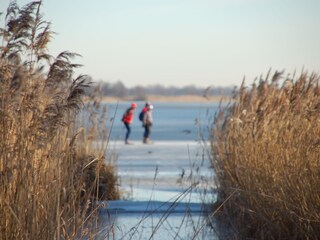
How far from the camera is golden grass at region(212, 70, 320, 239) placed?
5270 millimetres

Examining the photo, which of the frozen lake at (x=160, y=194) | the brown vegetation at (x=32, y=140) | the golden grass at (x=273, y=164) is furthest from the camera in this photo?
the frozen lake at (x=160, y=194)

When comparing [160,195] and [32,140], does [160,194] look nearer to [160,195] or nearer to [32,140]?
[160,195]

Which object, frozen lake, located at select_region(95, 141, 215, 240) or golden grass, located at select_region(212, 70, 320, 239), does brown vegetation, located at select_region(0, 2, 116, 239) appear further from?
golden grass, located at select_region(212, 70, 320, 239)

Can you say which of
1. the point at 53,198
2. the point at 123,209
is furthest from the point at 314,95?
the point at 53,198

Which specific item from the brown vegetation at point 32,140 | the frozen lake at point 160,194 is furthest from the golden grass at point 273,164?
the brown vegetation at point 32,140

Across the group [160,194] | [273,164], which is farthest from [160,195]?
[273,164]

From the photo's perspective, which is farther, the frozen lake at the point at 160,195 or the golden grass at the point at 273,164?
the frozen lake at the point at 160,195

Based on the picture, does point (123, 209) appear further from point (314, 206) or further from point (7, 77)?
point (7, 77)

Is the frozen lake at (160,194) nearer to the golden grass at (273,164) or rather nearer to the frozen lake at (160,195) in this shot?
the frozen lake at (160,195)

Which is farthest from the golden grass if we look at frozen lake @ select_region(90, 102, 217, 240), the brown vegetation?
the brown vegetation

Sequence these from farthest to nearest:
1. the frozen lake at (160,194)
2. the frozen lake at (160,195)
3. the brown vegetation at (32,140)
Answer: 1. the frozen lake at (160,195)
2. the frozen lake at (160,194)
3. the brown vegetation at (32,140)

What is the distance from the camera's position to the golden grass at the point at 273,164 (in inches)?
207

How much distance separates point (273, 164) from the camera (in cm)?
581

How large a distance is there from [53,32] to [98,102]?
540cm
